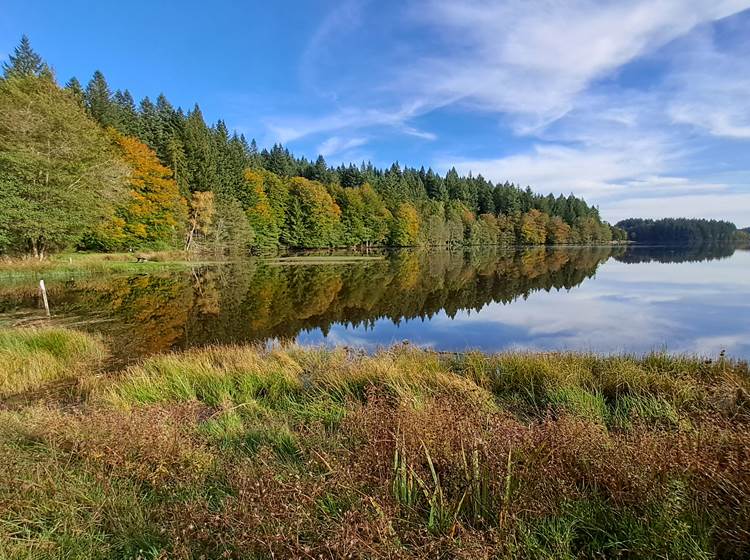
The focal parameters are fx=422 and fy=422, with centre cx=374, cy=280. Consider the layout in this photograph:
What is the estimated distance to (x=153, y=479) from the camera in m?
3.54

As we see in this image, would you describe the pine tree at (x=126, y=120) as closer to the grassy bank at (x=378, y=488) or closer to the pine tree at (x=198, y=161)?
the pine tree at (x=198, y=161)

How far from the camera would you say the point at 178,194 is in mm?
46844

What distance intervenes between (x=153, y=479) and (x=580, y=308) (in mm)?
19894

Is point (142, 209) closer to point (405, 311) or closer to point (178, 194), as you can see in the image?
point (178, 194)

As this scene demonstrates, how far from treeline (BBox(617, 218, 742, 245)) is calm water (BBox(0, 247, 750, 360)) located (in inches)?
5525

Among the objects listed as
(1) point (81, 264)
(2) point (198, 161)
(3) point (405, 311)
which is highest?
(2) point (198, 161)

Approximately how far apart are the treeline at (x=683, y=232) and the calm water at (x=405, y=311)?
140 m

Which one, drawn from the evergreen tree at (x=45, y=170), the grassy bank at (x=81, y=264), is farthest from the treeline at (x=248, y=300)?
the evergreen tree at (x=45, y=170)

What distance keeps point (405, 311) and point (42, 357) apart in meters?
13.6

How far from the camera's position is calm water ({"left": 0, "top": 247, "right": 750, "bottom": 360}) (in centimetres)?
1395

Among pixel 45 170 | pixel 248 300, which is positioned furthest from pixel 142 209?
pixel 248 300

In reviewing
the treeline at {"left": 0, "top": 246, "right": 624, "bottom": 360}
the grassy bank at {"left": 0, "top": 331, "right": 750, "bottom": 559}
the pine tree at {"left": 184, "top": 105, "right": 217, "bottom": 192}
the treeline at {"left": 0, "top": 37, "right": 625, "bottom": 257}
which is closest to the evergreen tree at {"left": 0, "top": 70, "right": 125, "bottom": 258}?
the treeline at {"left": 0, "top": 37, "right": 625, "bottom": 257}

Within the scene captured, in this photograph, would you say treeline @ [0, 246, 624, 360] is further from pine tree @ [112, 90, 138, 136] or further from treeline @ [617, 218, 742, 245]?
treeline @ [617, 218, 742, 245]

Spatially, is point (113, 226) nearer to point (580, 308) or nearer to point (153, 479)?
point (580, 308)
